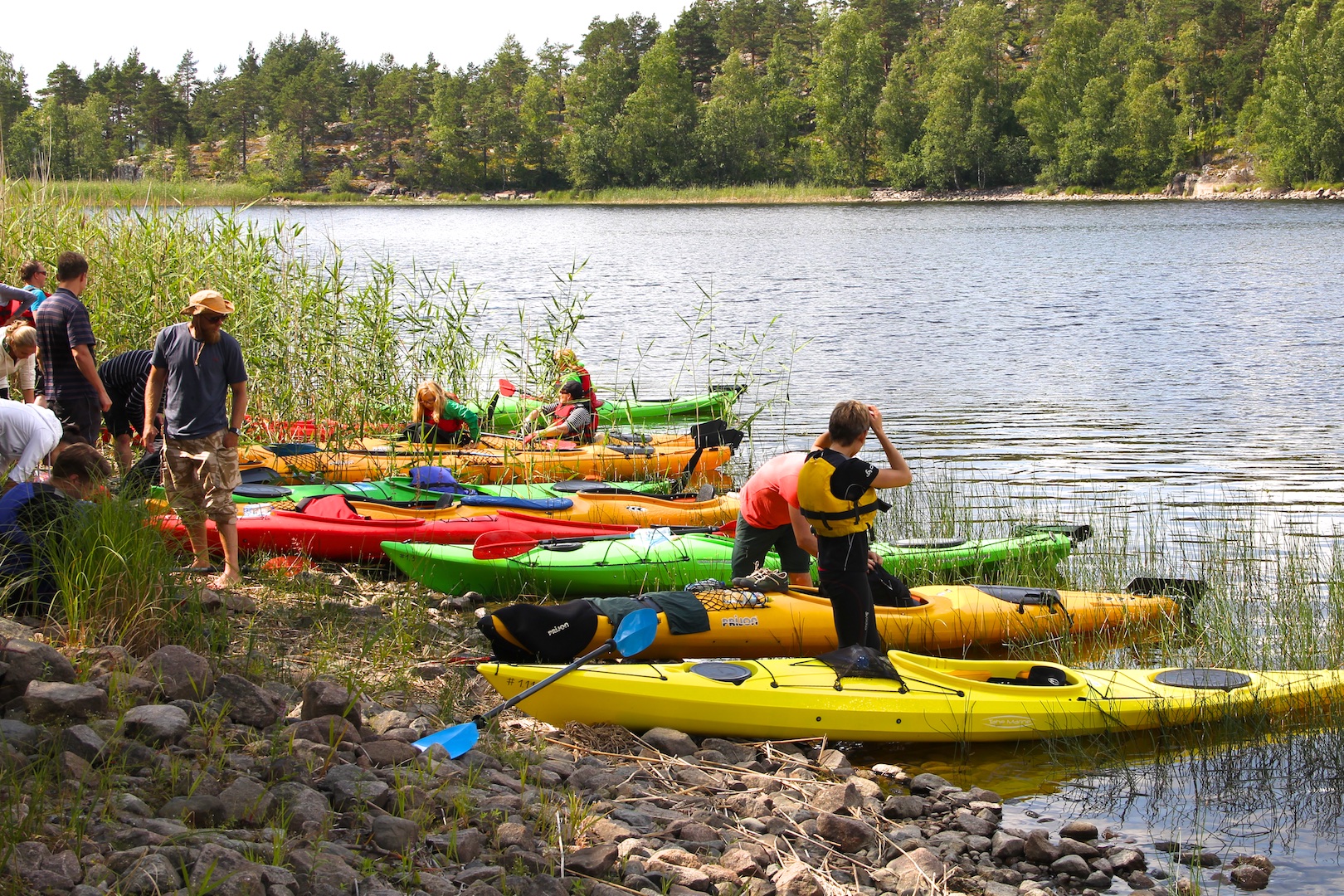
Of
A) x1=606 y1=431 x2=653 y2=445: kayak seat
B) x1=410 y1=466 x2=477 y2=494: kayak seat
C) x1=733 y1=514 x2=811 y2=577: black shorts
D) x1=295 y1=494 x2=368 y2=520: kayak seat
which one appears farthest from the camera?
x1=606 y1=431 x2=653 y2=445: kayak seat

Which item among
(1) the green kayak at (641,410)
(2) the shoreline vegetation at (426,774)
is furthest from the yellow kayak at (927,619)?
(1) the green kayak at (641,410)

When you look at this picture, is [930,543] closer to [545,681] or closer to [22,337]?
[545,681]

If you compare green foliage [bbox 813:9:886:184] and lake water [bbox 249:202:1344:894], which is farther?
green foliage [bbox 813:9:886:184]

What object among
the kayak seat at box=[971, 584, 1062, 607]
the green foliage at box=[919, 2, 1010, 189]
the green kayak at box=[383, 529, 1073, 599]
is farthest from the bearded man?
the green foliage at box=[919, 2, 1010, 189]

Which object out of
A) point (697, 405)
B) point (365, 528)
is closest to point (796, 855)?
point (365, 528)

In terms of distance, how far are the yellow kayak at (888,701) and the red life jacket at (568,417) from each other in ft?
14.4

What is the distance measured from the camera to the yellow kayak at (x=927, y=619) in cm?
574

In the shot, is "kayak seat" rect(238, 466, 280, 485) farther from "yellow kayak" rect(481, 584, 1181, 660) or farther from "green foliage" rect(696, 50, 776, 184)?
"green foliage" rect(696, 50, 776, 184)

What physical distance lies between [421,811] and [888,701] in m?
2.41

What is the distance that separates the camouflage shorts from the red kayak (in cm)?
99

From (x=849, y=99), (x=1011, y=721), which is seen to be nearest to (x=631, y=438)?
(x=1011, y=721)

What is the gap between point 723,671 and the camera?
16.3ft

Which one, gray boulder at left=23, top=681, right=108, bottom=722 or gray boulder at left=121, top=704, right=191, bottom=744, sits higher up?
gray boulder at left=23, top=681, right=108, bottom=722

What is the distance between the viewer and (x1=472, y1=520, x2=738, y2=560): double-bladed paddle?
21.1 feet
